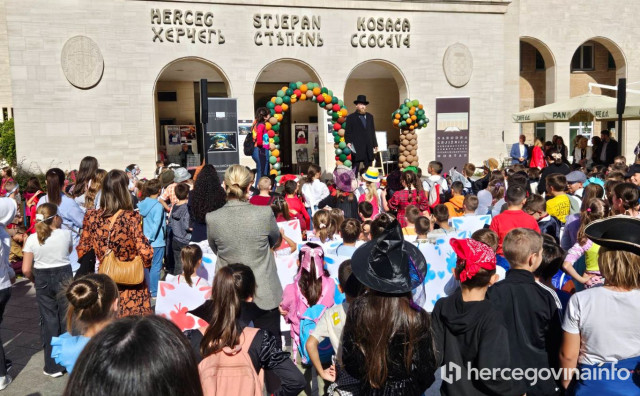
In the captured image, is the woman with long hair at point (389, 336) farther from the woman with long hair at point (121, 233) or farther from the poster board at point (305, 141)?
the poster board at point (305, 141)

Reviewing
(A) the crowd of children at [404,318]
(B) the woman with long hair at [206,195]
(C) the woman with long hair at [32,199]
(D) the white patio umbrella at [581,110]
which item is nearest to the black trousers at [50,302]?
(A) the crowd of children at [404,318]

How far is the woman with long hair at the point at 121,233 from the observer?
5.14m

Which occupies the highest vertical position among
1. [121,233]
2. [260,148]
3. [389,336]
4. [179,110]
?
[179,110]

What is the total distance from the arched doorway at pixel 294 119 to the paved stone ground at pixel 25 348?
13.1 metres

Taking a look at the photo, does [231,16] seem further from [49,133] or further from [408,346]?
[408,346]

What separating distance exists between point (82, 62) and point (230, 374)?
1659cm

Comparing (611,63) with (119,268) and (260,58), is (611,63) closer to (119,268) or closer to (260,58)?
(260,58)

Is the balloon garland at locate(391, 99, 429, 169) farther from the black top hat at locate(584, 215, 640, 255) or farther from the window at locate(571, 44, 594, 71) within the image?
the black top hat at locate(584, 215, 640, 255)

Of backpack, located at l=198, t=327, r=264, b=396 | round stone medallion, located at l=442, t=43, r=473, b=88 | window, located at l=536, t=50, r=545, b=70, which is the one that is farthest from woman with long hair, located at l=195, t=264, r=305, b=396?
window, located at l=536, t=50, r=545, b=70

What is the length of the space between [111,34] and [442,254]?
1468 cm

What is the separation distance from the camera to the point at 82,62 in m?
17.6

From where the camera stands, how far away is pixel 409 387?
10.2 feet

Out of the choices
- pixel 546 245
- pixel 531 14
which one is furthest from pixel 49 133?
pixel 531 14

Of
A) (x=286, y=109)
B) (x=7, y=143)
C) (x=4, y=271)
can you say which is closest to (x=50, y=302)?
(x=4, y=271)
